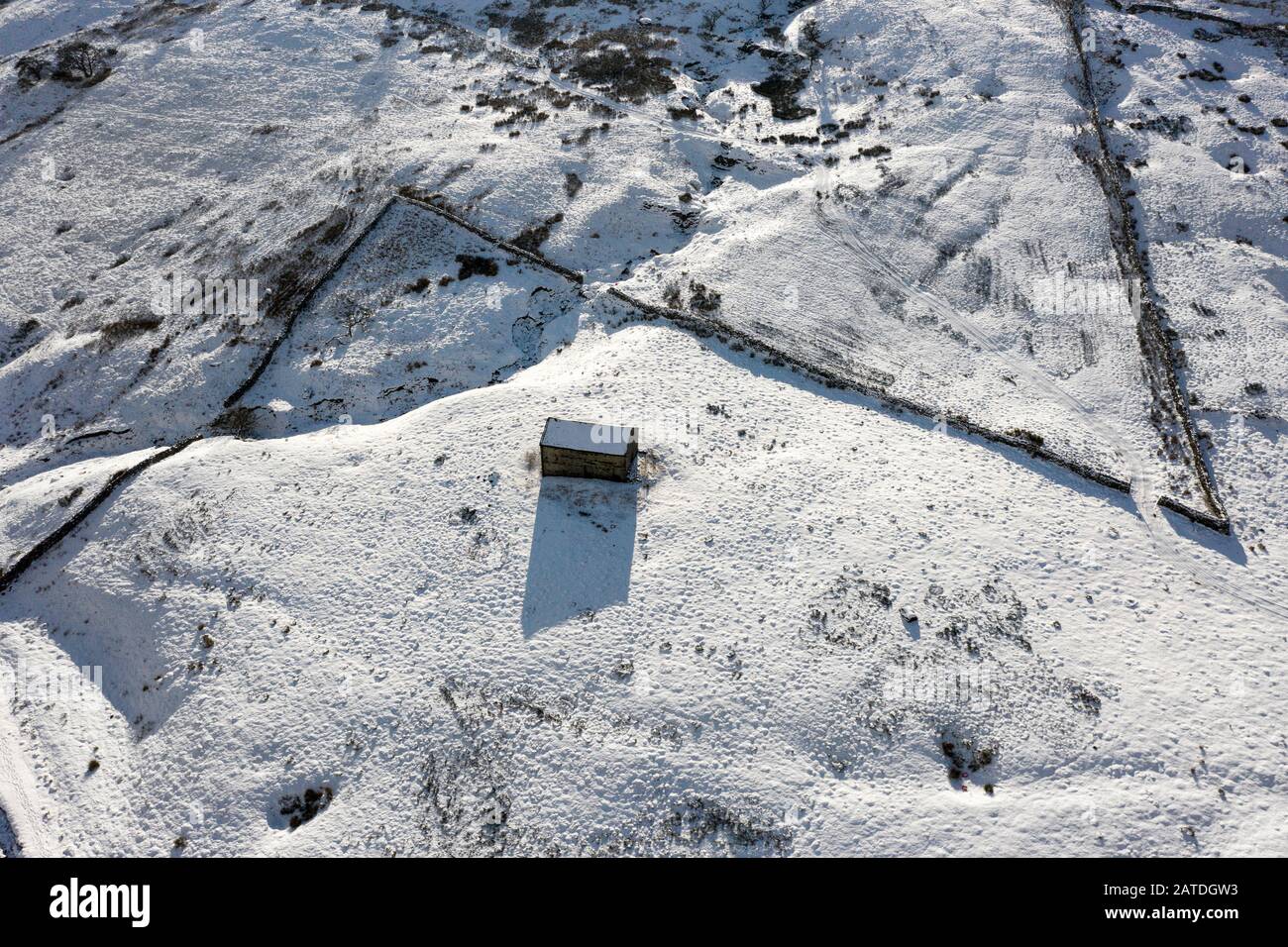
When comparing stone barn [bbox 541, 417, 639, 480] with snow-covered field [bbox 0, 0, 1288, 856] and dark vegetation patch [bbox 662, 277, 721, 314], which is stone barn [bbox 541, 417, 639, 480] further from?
dark vegetation patch [bbox 662, 277, 721, 314]

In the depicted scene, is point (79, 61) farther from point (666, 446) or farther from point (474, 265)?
point (666, 446)

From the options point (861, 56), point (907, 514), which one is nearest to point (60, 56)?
point (861, 56)

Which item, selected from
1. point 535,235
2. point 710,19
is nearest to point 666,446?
point 535,235

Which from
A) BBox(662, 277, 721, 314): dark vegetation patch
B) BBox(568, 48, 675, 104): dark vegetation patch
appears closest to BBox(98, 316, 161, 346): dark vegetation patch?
BBox(662, 277, 721, 314): dark vegetation patch

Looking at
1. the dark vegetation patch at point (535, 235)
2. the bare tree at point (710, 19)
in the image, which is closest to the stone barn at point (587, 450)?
the dark vegetation patch at point (535, 235)
